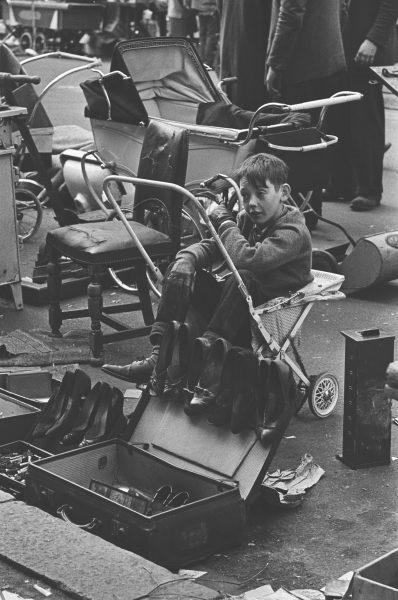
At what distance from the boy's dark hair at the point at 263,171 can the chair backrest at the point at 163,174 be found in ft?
4.00

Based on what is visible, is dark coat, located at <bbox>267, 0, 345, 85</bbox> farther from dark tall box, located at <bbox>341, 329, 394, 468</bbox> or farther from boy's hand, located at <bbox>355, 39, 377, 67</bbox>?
dark tall box, located at <bbox>341, 329, 394, 468</bbox>

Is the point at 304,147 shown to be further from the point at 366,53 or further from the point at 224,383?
the point at 224,383

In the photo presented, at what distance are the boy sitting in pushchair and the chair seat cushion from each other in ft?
2.73

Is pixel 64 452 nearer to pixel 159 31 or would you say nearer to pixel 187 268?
pixel 187 268

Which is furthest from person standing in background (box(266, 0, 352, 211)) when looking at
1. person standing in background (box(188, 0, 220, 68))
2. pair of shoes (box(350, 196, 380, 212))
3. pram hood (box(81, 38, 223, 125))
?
person standing in background (box(188, 0, 220, 68))

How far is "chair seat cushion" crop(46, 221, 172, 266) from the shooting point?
6.71m

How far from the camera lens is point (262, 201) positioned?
578cm

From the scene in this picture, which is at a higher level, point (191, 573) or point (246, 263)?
point (246, 263)

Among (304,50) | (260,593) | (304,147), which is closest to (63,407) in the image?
(260,593)

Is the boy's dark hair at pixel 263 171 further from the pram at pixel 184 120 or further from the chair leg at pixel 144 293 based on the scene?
the pram at pixel 184 120

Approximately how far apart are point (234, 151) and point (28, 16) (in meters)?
17.4

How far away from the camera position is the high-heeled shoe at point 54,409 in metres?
5.55

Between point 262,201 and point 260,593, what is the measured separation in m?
2.03

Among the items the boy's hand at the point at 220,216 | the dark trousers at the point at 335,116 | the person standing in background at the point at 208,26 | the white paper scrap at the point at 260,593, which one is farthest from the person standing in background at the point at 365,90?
the person standing in background at the point at 208,26
